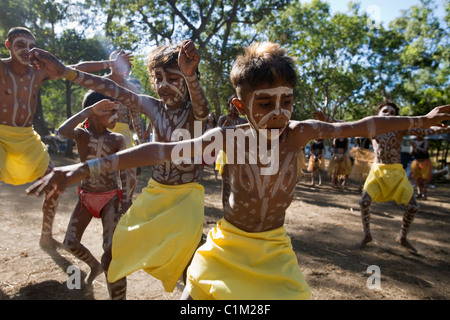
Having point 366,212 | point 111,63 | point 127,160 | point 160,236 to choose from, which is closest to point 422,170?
point 366,212

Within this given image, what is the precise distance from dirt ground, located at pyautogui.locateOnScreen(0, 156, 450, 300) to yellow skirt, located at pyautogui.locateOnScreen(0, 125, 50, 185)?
0.89 metres

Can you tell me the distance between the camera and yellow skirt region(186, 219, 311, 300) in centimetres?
172

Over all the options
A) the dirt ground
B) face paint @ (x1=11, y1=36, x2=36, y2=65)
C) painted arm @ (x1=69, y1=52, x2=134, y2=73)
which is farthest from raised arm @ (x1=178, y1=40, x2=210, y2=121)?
face paint @ (x1=11, y1=36, x2=36, y2=65)

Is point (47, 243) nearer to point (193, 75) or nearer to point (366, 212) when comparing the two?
point (193, 75)

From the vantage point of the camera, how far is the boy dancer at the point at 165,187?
7.51 feet

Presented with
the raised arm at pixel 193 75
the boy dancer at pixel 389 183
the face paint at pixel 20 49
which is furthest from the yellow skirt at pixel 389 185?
the face paint at pixel 20 49

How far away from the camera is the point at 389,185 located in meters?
4.98

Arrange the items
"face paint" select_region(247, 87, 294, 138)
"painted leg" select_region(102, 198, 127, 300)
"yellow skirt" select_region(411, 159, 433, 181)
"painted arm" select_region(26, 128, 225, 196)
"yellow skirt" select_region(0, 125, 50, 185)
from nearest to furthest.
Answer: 1. "painted arm" select_region(26, 128, 225, 196)
2. "face paint" select_region(247, 87, 294, 138)
3. "painted leg" select_region(102, 198, 127, 300)
4. "yellow skirt" select_region(0, 125, 50, 185)
5. "yellow skirt" select_region(411, 159, 433, 181)

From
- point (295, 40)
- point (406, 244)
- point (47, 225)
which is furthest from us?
point (295, 40)

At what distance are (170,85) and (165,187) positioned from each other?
0.80m

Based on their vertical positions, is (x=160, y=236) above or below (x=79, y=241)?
above

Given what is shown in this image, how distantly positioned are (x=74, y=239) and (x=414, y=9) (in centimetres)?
2365

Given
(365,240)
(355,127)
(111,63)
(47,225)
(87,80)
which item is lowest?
(365,240)

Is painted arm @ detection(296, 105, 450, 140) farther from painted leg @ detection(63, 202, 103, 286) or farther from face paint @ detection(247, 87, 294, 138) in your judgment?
painted leg @ detection(63, 202, 103, 286)
